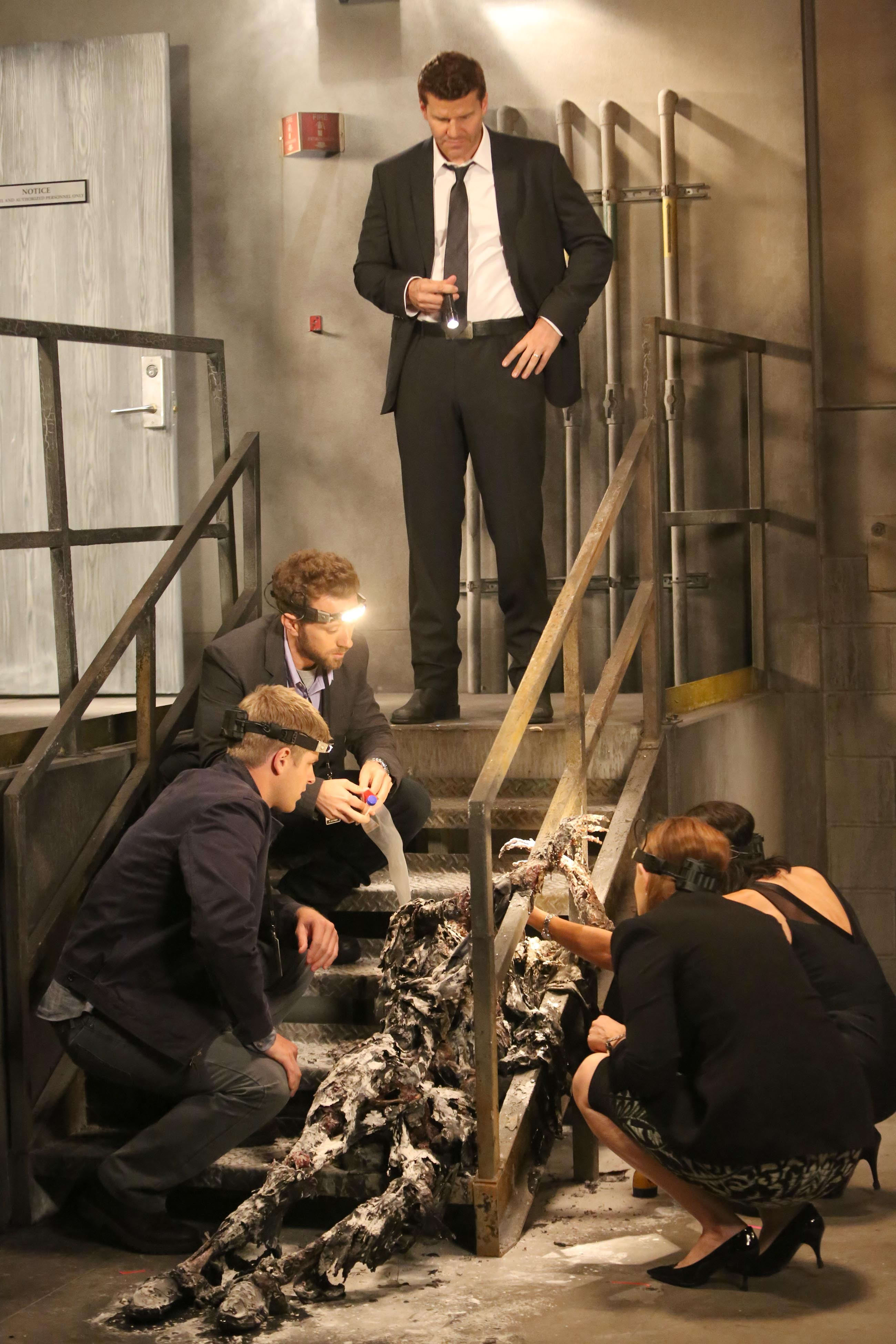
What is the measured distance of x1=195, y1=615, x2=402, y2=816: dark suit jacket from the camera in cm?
391

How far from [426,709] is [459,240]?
1.44 metres

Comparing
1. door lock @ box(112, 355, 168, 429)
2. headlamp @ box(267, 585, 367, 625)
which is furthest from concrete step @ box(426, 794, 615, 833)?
door lock @ box(112, 355, 168, 429)

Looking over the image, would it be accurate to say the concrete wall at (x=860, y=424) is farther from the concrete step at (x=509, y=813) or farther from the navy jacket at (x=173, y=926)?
the navy jacket at (x=173, y=926)

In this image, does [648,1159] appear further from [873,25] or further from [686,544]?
[873,25]

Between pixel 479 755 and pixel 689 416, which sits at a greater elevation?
pixel 689 416

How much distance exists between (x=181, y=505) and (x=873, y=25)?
3.19 metres

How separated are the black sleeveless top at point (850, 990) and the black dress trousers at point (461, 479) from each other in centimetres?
144

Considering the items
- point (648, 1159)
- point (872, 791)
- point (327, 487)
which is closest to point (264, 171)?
point (327, 487)

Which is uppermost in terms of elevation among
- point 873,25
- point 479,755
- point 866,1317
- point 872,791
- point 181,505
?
point 873,25

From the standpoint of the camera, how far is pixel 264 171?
19.8 ft

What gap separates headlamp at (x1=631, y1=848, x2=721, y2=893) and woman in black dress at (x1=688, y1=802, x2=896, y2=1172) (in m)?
0.12

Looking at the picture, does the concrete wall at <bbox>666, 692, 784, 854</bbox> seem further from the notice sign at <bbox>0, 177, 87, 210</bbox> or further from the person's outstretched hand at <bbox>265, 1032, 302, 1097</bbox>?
the notice sign at <bbox>0, 177, 87, 210</bbox>

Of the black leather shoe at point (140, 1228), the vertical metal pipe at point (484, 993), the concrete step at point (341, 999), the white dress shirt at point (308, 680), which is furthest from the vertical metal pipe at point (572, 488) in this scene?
the black leather shoe at point (140, 1228)

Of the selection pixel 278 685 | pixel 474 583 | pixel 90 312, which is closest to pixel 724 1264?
pixel 278 685
